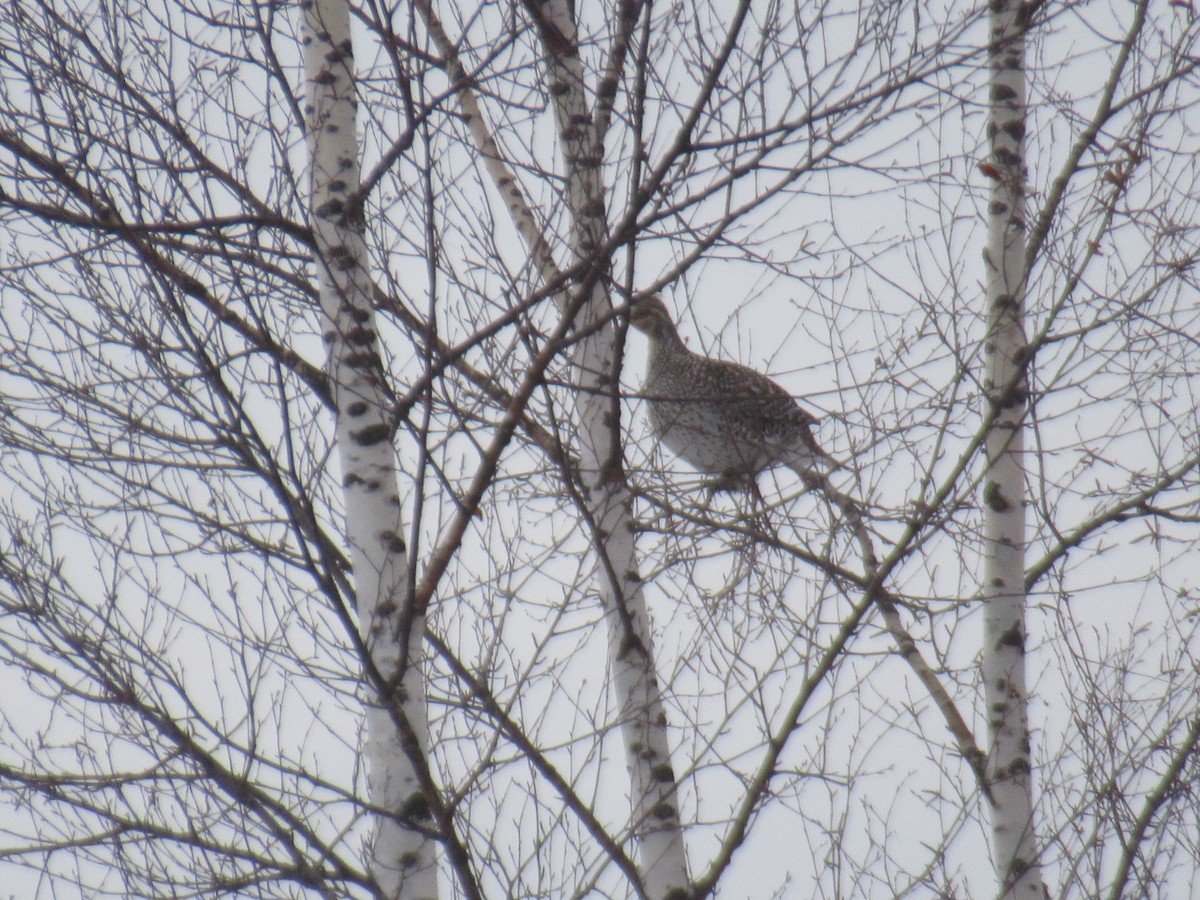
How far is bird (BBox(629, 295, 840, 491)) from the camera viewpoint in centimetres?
614

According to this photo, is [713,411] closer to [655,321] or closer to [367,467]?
[655,321]

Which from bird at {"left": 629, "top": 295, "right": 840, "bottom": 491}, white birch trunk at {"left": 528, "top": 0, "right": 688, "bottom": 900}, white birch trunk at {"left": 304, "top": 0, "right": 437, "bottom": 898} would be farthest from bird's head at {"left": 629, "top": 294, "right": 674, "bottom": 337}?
white birch trunk at {"left": 304, "top": 0, "right": 437, "bottom": 898}

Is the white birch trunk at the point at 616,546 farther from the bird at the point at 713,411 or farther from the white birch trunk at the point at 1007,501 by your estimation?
the white birch trunk at the point at 1007,501

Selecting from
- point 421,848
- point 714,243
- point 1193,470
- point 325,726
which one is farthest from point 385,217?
point 1193,470

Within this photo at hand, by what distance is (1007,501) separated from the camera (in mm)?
5715

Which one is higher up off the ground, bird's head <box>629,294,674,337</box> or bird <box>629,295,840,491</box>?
bird's head <box>629,294,674,337</box>

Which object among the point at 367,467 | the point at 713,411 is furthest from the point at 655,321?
the point at 367,467

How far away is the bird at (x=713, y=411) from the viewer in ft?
20.2

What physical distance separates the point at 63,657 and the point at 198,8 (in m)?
2.26

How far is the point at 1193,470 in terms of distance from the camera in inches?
216

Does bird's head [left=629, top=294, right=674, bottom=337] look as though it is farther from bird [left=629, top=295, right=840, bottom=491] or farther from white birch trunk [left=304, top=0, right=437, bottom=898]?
white birch trunk [left=304, top=0, right=437, bottom=898]

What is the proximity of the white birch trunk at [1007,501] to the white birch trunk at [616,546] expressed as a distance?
4.50ft

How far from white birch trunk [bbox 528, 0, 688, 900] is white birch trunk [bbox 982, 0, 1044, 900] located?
1371 millimetres

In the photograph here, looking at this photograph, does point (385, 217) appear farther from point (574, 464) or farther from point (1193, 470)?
point (1193, 470)
